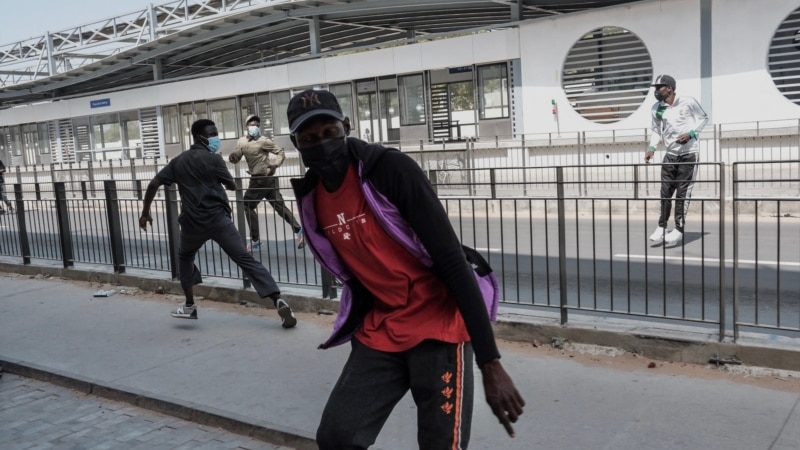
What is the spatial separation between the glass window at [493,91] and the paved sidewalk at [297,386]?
1547 centimetres

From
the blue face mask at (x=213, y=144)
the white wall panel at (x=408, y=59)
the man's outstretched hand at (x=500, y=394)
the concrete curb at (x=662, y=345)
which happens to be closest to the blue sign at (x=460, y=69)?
the white wall panel at (x=408, y=59)

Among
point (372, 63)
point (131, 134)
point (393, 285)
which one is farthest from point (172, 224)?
point (131, 134)

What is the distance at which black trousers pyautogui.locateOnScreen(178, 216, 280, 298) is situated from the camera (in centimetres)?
704

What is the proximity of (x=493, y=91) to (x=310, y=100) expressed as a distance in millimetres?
20030

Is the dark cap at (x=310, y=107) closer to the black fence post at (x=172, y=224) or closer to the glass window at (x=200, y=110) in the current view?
the black fence post at (x=172, y=224)

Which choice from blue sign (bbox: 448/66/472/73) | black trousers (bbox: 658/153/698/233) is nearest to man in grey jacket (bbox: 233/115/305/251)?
black trousers (bbox: 658/153/698/233)

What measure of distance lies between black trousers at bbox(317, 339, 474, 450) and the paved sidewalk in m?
1.57

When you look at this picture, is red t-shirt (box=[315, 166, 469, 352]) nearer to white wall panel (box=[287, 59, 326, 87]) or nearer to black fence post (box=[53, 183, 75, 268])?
black fence post (box=[53, 183, 75, 268])

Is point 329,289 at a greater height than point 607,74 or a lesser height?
lesser

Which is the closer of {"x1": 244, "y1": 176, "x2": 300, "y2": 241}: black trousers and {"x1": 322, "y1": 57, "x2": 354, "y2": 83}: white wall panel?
{"x1": 244, "y1": 176, "x2": 300, "y2": 241}: black trousers

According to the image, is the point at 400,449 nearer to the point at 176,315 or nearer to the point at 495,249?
the point at 176,315

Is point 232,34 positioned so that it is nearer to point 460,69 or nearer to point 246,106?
point 246,106

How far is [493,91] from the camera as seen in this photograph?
22.3m

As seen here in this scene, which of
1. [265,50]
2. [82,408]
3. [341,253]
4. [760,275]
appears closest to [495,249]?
[760,275]
